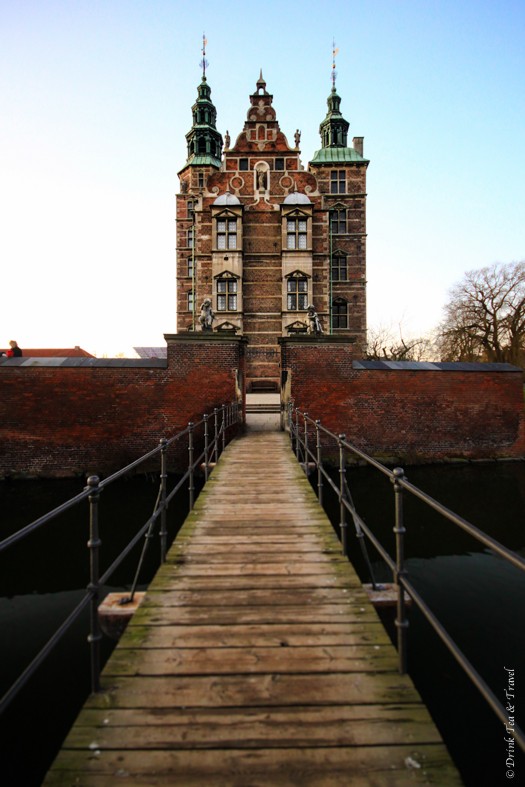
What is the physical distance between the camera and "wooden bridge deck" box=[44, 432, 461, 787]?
5.47 feet

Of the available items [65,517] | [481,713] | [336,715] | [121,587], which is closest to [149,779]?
[336,715]

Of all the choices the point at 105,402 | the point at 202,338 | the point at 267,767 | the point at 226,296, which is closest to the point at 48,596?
the point at 267,767

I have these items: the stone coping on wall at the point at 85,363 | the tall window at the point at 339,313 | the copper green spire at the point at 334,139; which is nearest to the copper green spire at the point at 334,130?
the copper green spire at the point at 334,139

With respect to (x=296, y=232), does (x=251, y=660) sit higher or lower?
lower

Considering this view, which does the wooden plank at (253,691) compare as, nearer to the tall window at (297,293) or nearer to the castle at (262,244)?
the castle at (262,244)

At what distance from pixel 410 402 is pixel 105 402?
912 cm

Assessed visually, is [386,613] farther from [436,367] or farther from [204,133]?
[204,133]

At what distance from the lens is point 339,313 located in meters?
25.9

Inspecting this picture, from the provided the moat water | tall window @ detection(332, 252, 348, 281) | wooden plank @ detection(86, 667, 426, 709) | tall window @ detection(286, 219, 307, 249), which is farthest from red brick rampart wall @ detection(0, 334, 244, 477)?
tall window @ detection(332, 252, 348, 281)

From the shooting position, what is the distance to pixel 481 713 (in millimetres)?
3523

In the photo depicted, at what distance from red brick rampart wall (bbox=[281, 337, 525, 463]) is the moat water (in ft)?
6.70

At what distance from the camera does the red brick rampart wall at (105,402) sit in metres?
11.6

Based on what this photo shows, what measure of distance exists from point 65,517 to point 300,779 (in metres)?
8.23

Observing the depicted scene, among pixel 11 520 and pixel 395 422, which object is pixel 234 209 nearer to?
pixel 395 422
